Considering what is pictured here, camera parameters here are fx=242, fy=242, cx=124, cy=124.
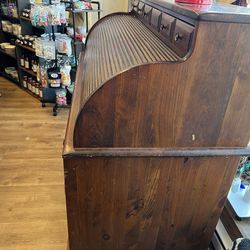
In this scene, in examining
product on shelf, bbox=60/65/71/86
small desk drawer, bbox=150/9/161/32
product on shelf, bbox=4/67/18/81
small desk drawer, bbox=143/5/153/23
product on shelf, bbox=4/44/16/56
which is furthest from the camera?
product on shelf, bbox=4/67/18/81

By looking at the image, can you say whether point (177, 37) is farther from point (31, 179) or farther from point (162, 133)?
point (31, 179)

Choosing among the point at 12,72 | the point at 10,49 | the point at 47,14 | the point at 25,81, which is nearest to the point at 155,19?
the point at 47,14

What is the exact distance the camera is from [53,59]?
264cm

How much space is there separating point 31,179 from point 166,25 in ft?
4.98

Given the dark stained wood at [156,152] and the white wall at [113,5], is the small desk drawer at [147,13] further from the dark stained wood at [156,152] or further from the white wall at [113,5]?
the white wall at [113,5]

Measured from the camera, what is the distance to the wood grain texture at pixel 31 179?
1.46 m

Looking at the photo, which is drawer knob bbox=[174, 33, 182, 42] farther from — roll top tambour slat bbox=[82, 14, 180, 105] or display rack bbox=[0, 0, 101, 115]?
display rack bbox=[0, 0, 101, 115]

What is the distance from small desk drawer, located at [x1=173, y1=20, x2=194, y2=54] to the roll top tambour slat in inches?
1.1

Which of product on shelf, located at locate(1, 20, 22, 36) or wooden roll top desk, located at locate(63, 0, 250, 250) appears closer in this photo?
wooden roll top desk, located at locate(63, 0, 250, 250)

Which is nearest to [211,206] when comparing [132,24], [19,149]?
[132,24]

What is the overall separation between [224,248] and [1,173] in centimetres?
164

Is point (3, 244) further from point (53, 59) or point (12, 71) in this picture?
point (12, 71)

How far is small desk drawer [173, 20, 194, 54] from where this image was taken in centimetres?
68

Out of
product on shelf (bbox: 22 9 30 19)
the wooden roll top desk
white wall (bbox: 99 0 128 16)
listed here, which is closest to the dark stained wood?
the wooden roll top desk
